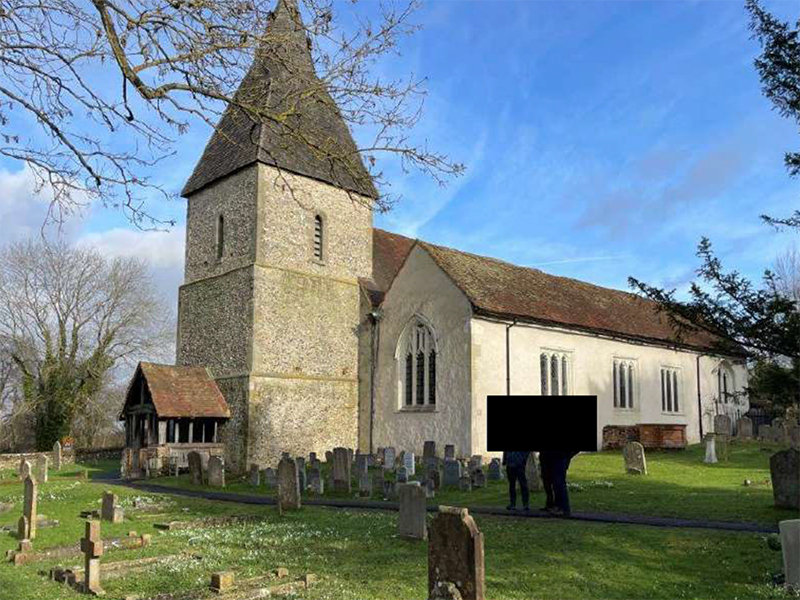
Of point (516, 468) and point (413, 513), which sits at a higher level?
point (516, 468)

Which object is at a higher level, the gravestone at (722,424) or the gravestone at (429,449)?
the gravestone at (722,424)

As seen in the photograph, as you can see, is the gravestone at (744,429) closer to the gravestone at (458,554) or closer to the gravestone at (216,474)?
the gravestone at (216,474)

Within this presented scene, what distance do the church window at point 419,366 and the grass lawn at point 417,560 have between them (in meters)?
11.3

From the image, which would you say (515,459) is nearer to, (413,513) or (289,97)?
(413,513)

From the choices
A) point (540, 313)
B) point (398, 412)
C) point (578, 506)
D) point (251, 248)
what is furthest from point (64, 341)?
point (578, 506)

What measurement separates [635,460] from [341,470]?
7395mm

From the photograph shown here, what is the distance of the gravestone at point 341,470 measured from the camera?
17250mm

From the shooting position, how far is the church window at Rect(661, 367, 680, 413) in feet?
96.4

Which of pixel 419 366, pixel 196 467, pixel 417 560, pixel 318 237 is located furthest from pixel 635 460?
pixel 318 237

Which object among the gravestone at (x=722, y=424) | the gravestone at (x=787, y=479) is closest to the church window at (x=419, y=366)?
the gravestone at (x=787, y=479)

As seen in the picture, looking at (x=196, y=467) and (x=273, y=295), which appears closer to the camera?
(x=196, y=467)

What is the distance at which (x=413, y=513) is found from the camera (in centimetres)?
1046

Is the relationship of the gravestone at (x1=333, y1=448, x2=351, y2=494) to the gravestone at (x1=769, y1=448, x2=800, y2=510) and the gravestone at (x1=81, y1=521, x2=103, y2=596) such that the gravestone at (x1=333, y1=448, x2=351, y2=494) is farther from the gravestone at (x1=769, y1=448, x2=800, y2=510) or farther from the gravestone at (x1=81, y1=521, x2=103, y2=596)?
the gravestone at (x1=81, y1=521, x2=103, y2=596)

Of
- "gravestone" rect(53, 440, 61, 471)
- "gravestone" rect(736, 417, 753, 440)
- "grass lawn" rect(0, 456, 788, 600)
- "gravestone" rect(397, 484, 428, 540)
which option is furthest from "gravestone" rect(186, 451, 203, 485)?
"gravestone" rect(736, 417, 753, 440)
